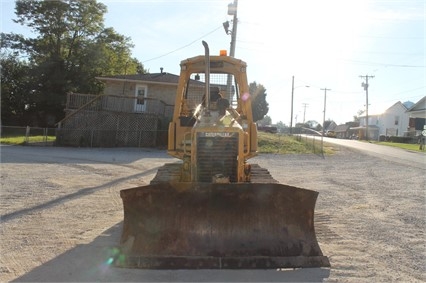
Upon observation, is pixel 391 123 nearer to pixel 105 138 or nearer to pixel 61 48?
pixel 61 48

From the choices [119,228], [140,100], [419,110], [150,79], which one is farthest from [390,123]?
[119,228]

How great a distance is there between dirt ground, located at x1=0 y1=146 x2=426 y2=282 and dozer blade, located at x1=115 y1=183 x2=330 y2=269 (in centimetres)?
34

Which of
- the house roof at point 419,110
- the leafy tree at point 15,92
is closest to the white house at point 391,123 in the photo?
the house roof at point 419,110

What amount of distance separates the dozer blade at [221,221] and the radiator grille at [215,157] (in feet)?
2.61

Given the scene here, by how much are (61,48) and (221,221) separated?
155ft

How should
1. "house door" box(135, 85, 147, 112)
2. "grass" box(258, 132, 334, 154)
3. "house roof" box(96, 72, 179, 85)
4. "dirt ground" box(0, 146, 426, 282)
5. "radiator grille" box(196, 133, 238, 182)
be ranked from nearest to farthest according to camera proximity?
"dirt ground" box(0, 146, 426, 282) → "radiator grille" box(196, 133, 238, 182) → "grass" box(258, 132, 334, 154) → "house door" box(135, 85, 147, 112) → "house roof" box(96, 72, 179, 85)

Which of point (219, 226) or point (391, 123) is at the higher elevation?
point (391, 123)

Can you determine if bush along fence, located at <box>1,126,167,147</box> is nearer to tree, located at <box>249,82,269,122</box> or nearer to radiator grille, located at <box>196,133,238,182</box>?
radiator grille, located at <box>196,133,238,182</box>

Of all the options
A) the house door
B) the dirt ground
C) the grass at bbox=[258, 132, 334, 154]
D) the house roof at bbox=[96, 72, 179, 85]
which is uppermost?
the house roof at bbox=[96, 72, 179, 85]

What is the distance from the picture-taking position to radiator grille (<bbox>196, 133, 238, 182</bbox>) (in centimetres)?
662

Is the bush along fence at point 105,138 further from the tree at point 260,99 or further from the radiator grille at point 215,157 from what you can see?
the tree at point 260,99

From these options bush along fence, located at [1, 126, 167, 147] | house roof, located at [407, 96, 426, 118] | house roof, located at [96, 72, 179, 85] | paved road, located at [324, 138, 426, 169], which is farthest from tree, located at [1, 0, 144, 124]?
house roof, located at [407, 96, 426, 118]

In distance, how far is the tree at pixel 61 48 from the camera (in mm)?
46156

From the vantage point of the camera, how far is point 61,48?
4856 centimetres
